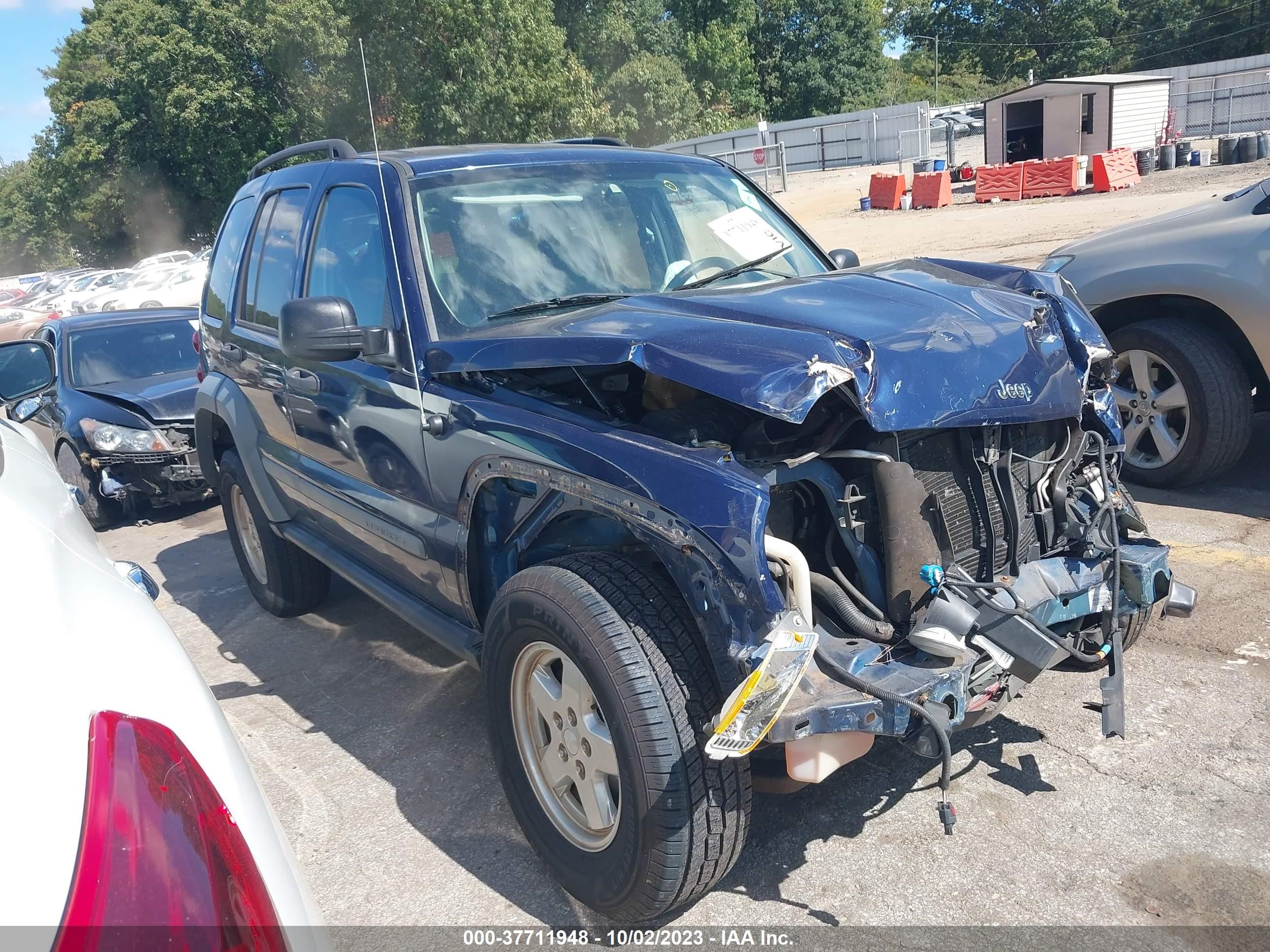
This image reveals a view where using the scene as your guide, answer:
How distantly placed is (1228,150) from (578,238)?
27648mm

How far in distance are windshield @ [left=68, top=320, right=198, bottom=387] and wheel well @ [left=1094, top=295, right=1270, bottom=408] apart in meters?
7.13

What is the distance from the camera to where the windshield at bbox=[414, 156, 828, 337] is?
11.4ft

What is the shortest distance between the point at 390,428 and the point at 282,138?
1751 inches

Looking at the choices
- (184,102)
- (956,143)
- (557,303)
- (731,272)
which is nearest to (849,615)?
(557,303)

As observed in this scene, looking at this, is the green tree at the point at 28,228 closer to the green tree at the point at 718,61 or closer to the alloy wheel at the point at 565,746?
the green tree at the point at 718,61

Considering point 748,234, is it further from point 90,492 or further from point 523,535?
point 90,492

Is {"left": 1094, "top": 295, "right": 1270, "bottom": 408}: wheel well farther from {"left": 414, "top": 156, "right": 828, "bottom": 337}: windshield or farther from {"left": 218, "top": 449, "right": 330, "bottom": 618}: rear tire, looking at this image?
{"left": 218, "top": 449, "right": 330, "bottom": 618}: rear tire

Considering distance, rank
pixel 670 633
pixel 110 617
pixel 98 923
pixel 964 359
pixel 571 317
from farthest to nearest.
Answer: pixel 571 317, pixel 964 359, pixel 670 633, pixel 110 617, pixel 98 923

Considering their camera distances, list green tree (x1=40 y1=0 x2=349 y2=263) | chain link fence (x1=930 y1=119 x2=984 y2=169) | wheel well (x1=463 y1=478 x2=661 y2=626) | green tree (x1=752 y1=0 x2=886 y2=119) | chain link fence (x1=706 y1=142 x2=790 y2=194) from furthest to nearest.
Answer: green tree (x1=752 y1=0 x2=886 y2=119) → green tree (x1=40 y1=0 x2=349 y2=263) → chain link fence (x1=930 y1=119 x2=984 y2=169) → chain link fence (x1=706 y1=142 x2=790 y2=194) → wheel well (x1=463 y1=478 x2=661 y2=626)

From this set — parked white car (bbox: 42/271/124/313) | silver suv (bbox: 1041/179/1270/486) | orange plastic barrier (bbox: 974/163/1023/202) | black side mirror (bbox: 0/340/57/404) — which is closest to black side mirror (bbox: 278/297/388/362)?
black side mirror (bbox: 0/340/57/404)

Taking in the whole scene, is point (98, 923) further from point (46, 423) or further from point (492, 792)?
point (46, 423)

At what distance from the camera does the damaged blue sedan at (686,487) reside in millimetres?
2432

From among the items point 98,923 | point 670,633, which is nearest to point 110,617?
point 98,923

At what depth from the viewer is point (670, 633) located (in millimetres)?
2539
